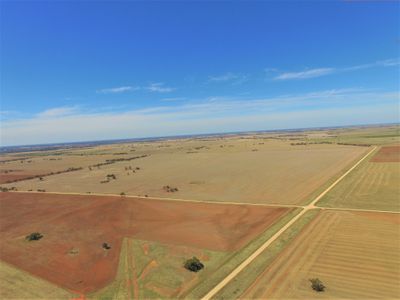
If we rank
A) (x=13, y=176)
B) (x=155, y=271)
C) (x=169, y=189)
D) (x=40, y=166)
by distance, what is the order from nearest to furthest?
1. (x=155, y=271)
2. (x=169, y=189)
3. (x=13, y=176)
4. (x=40, y=166)

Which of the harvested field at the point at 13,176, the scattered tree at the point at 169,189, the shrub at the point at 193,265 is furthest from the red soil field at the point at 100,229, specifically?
the harvested field at the point at 13,176

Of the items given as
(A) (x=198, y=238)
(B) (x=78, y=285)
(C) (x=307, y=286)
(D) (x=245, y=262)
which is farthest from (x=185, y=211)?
(C) (x=307, y=286)

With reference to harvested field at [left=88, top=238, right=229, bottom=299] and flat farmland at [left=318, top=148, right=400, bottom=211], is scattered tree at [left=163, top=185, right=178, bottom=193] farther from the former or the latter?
flat farmland at [left=318, top=148, right=400, bottom=211]

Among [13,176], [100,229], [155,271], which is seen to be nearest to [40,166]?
[13,176]

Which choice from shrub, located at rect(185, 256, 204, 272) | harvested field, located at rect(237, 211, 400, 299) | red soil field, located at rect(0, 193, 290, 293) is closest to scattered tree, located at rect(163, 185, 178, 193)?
red soil field, located at rect(0, 193, 290, 293)

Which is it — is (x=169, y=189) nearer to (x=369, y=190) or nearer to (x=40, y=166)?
(x=369, y=190)

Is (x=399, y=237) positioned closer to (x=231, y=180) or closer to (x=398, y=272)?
(x=398, y=272)
